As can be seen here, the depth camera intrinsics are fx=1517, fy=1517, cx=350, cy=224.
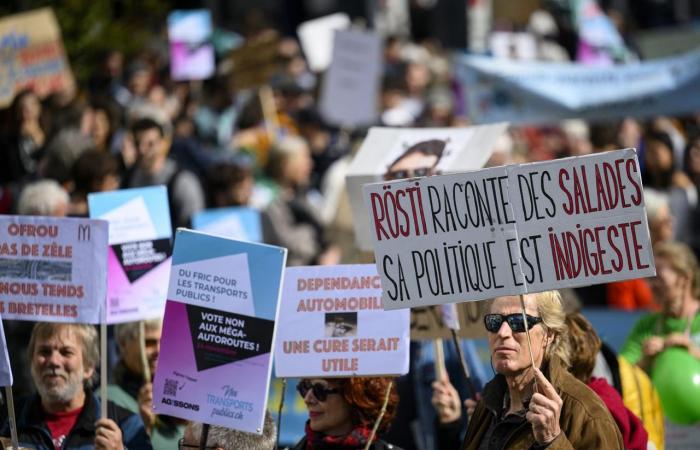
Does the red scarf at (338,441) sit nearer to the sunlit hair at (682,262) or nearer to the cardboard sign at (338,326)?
the cardboard sign at (338,326)

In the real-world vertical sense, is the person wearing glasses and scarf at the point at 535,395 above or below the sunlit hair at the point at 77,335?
below

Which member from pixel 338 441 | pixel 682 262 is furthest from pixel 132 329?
pixel 682 262

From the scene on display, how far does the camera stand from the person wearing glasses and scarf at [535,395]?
495 centimetres

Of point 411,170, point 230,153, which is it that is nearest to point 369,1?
point 230,153

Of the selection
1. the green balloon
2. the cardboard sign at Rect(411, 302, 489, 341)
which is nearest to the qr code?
the cardboard sign at Rect(411, 302, 489, 341)

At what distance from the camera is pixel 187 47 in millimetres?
16438

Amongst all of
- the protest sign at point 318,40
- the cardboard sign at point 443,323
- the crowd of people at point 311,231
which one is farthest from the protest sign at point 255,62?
the cardboard sign at point 443,323

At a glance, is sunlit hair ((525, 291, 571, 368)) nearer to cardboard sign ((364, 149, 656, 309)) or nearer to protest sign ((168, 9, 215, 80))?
cardboard sign ((364, 149, 656, 309))

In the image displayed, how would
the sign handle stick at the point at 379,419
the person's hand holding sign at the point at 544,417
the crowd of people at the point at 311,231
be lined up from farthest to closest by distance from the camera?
the sign handle stick at the point at 379,419
the crowd of people at the point at 311,231
the person's hand holding sign at the point at 544,417

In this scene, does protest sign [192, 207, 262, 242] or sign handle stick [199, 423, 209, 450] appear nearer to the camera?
sign handle stick [199, 423, 209, 450]

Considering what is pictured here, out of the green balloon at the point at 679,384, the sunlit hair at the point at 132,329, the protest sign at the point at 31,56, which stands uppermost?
the protest sign at the point at 31,56

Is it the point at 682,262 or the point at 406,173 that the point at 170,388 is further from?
the point at 682,262

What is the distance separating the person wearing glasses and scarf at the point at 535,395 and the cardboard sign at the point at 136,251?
224cm

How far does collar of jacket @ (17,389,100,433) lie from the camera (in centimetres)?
618
